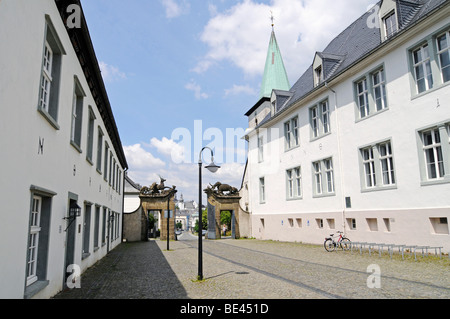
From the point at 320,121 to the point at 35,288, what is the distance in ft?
62.8

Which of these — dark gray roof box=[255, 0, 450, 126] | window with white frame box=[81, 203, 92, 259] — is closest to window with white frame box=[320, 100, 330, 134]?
dark gray roof box=[255, 0, 450, 126]

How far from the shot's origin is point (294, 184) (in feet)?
81.9

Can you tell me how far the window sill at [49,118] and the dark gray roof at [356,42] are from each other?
46.4ft

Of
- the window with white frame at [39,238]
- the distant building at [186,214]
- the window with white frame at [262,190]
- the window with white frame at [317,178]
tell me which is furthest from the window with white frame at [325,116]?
the distant building at [186,214]

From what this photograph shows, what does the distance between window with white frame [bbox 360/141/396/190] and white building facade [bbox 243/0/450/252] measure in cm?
5

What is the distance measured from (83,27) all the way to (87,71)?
7.69 feet

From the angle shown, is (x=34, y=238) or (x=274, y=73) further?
(x=274, y=73)

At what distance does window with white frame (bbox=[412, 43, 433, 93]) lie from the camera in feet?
45.6

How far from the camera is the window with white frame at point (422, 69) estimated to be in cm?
1391

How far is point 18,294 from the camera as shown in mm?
4934

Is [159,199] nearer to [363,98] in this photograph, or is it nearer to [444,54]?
[363,98]

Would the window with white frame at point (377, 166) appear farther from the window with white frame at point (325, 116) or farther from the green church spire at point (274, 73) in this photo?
the green church spire at point (274, 73)

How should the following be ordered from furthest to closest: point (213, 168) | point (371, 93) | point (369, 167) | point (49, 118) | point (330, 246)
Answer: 1. point (369, 167)
2. point (371, 93)
3. point (330, 246)
4. point (213, 168)
5. point (49, 118)

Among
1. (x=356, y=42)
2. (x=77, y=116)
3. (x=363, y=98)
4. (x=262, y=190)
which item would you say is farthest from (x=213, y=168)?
(x=262, y=190)
